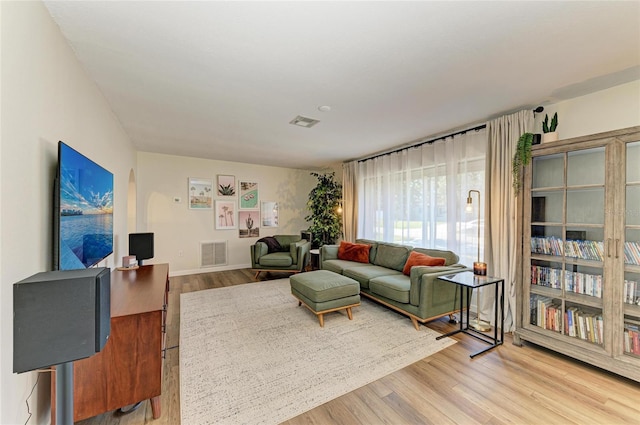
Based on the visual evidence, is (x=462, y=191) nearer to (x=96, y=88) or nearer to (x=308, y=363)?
(x=308, y=363)

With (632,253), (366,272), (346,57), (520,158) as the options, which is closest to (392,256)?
(366,272)

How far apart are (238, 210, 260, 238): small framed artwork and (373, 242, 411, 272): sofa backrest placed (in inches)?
122

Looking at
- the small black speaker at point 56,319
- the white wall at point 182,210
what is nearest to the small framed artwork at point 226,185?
the white wall at point 182,210

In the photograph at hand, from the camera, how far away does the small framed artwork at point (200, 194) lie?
5.47 metres

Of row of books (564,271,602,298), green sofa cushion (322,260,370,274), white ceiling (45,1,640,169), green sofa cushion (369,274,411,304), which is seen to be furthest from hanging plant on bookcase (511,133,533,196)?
green sofa cushion (322,260,370,274)

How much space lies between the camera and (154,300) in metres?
1.95

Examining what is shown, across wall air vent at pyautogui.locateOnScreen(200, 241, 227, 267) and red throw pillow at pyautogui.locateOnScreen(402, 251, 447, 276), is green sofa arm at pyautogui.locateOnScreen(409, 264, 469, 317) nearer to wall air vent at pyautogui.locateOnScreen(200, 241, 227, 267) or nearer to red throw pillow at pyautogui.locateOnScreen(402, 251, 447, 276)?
red throw pillow at pyautogui.locateOnScreen(402, 251, 447, 276)

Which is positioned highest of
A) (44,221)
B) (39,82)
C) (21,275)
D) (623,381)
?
(39,82)

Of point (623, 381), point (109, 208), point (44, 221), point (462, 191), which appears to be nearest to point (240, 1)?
point (44, 221)

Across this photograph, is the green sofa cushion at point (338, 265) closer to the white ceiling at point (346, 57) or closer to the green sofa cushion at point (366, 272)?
the green sofa cushion at point (366, 272)

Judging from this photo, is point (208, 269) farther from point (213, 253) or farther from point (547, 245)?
point (547, 245)

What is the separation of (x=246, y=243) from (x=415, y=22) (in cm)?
542

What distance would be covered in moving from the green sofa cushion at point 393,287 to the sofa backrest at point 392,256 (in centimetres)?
33

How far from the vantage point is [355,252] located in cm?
452
